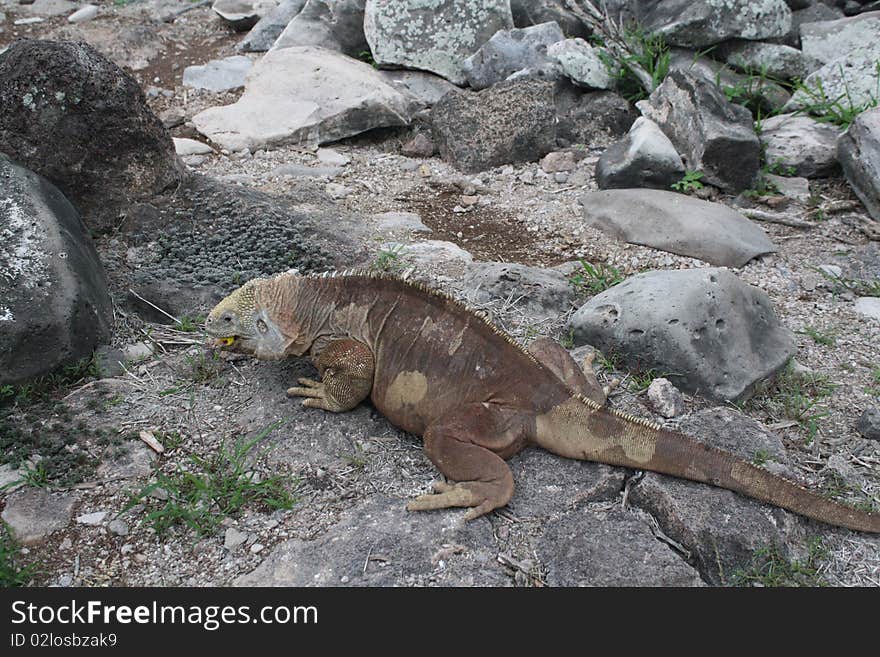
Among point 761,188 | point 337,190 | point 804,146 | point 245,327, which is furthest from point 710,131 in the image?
point 245,327

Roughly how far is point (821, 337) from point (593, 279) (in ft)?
4.71

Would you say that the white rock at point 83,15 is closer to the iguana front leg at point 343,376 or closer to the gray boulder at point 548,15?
the gray boulder at point 548,15

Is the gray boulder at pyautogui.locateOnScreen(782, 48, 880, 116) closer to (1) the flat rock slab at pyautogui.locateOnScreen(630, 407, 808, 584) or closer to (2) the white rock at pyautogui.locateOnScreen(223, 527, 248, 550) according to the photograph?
(1) the flat rock slab at pyautogui.locateOnScreen(630, 407, 808, 584)

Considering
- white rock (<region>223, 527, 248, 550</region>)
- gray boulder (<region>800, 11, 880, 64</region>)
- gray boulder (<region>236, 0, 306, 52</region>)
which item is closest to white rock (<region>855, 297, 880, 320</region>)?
gray boulder (<region>800, 11, 880, 64</region>)

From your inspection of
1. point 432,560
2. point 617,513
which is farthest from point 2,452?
point 617,513

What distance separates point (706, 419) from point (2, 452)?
323 centimetres

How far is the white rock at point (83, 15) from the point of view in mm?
10008

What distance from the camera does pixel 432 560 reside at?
9.77 ft

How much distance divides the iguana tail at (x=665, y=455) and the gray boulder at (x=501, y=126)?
421 cm

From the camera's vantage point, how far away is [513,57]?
310 inches

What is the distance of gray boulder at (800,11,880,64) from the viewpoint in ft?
24.5

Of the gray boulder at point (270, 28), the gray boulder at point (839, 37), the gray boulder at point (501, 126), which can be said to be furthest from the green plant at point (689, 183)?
the gray boulder at point (270, 28)

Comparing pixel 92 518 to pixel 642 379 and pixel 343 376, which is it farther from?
pixel 642 379

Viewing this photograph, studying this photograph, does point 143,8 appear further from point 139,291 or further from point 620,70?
point 139,291
